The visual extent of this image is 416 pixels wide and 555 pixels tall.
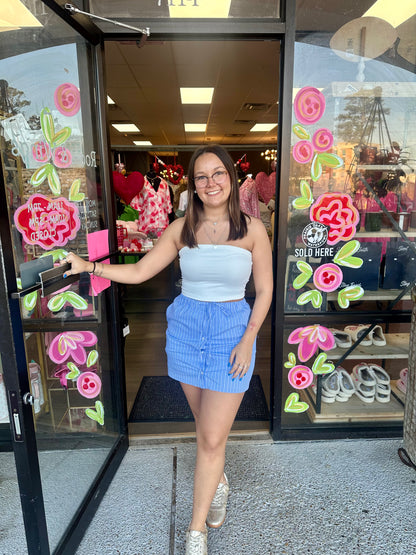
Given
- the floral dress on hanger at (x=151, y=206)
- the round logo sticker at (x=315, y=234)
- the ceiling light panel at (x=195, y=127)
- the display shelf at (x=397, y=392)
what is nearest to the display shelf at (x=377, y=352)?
the display shelf at (x=397, y=392)

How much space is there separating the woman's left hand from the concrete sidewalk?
78cm

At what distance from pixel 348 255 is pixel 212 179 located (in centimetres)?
109

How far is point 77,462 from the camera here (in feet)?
5.95

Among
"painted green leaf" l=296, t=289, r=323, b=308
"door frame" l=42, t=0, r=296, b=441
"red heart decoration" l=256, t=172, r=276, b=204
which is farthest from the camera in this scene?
"red heart decoration" l=256, t=172, r=276, b=204

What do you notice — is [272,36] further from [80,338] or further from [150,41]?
[80,338]

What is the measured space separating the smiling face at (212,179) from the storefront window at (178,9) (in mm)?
956

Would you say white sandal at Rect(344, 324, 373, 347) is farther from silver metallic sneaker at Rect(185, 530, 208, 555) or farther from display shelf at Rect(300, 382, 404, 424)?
silver metallic sneaker at Rect(185, 530, 208, 555)

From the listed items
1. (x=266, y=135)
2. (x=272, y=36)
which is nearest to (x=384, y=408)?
(x=272, y=36)

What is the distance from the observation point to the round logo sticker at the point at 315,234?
2197 millimetres

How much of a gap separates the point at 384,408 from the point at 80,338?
1.95m

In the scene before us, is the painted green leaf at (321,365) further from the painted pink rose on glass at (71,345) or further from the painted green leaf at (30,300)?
the painted green leaf at (30,300)

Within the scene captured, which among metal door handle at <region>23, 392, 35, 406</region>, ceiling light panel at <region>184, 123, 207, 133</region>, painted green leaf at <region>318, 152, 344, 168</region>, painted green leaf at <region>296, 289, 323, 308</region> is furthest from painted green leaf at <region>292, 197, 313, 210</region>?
ceiling light panel at <region>184, 123, 207, 133</region>

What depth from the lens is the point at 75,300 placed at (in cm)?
182

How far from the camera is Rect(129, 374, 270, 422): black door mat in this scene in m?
2.62
